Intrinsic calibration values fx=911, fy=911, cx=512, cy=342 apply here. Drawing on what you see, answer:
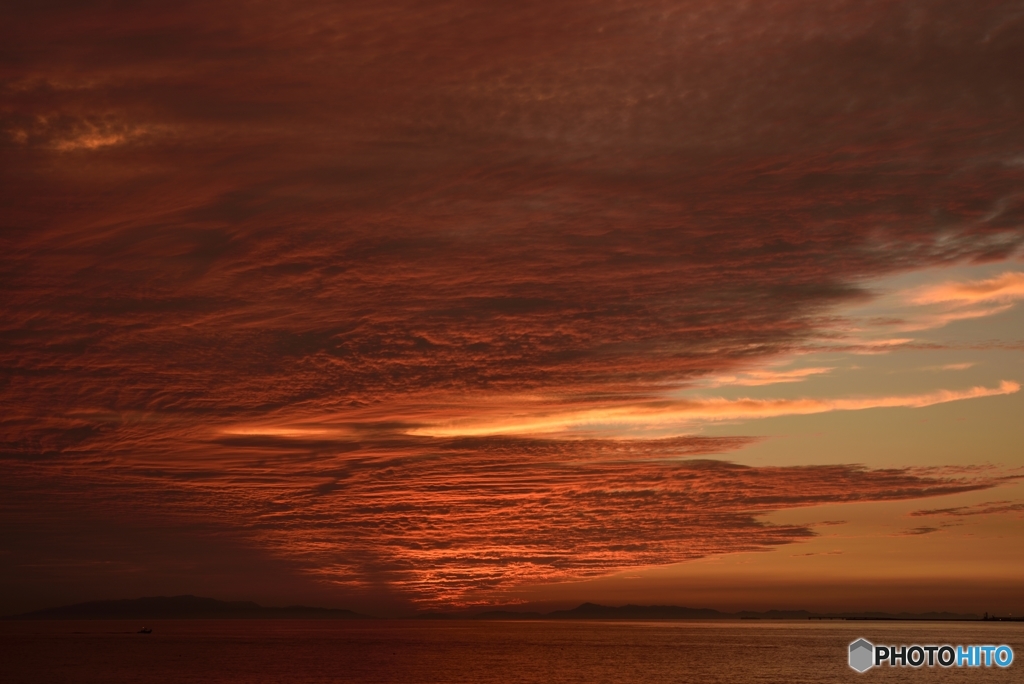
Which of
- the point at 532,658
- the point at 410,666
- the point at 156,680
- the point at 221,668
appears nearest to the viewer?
the point at 156,680

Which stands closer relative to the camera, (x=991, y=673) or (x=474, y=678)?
(x=474, y=678)

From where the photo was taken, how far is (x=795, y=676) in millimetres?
135375

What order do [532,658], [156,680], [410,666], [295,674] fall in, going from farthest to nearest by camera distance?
[532,658] → [410,666] → [295,674] → [156,680]

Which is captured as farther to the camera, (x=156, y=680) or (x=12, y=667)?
(x=12, y=667)

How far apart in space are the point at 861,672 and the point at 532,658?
64.1 m

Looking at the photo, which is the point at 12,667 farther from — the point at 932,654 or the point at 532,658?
the point at 932,654

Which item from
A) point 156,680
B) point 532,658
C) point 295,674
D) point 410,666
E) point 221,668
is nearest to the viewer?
point 156,680

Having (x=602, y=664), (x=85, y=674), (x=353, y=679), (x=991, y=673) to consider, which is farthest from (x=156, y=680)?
(x=991, y=673)

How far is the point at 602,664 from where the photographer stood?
535 ft

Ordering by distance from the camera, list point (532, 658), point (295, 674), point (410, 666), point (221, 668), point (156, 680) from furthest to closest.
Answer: point (532, 658), point (410, 666), point (221, 668), point (295, 674), point (156, 680)

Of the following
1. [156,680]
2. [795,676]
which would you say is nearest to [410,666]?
[156,680]

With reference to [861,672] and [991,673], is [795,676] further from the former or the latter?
[991,673]

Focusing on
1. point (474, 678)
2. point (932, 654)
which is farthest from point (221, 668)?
point (932, 654)

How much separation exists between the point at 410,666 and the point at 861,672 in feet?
247
